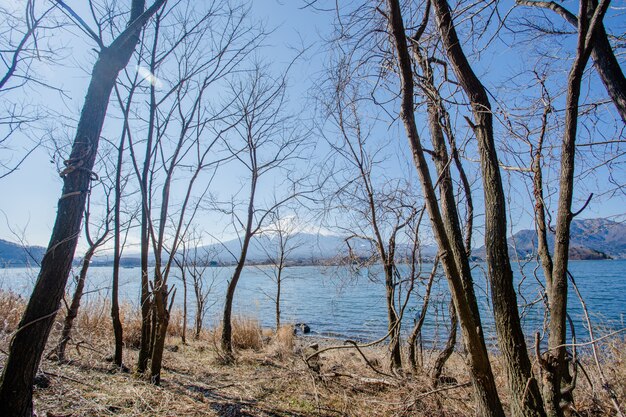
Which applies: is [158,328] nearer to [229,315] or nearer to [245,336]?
[229,315]

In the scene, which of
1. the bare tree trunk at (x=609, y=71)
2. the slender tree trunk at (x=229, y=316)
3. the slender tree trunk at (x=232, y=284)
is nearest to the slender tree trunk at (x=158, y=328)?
the slender tree trunk at (x=229, y=316)

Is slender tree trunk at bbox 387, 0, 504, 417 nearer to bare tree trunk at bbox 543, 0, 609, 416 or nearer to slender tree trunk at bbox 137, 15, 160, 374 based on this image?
bare tree trunk at bbox 543, 0, 609, 416

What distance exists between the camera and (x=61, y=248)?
2016 mm

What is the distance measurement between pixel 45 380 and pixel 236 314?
575cm

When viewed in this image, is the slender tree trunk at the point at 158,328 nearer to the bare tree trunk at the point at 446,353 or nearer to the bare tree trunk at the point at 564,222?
the bare tree trunk at the point at 446,353

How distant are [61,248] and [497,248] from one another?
2.76 meters

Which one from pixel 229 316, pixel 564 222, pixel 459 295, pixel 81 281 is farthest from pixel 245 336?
pixel 564 222

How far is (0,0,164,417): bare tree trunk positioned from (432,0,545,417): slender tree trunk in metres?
2.37

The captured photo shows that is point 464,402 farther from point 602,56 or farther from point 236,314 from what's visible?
point 236,314

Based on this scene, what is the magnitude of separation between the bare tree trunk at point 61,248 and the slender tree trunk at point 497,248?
2.37 meters

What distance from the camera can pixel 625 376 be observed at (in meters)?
3.61

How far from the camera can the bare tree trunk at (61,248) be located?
1845mm

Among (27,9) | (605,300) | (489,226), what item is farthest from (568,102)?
(605,300)

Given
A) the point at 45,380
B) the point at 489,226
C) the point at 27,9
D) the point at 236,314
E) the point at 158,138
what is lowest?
the point at 236,314
